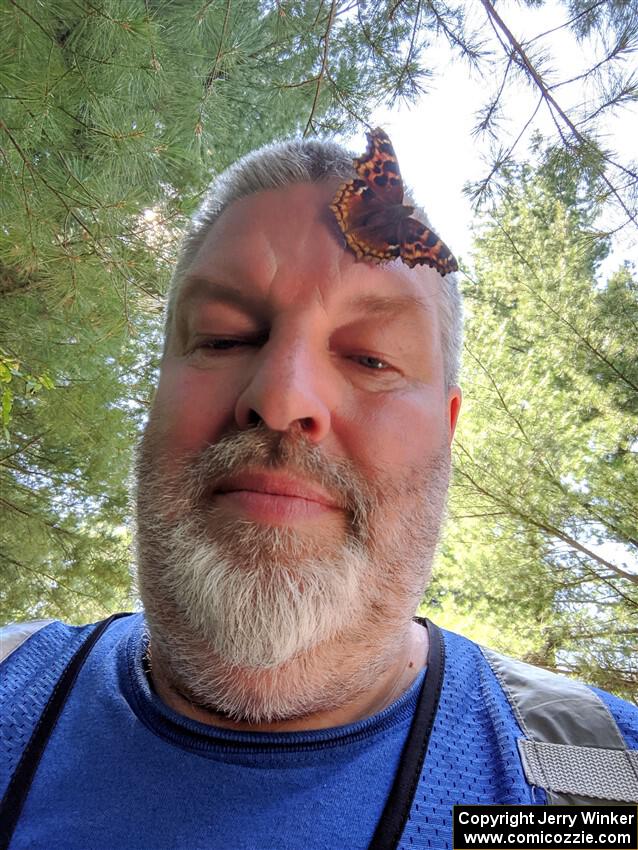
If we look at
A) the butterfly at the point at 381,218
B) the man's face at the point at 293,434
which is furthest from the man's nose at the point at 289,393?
the butterfly at the point at 381,218

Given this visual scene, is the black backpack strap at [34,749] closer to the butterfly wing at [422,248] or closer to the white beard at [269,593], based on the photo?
the white beard at [269,593]

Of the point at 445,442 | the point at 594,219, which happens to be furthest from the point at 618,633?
the point at 445,442

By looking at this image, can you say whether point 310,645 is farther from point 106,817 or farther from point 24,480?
point 24,480

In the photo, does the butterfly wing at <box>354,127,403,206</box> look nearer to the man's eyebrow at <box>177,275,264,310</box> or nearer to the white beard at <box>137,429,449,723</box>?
the man's eyebrow at <box>177,275,264,310</box>

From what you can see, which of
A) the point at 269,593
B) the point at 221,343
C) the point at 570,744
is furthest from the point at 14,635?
the point at 570,744

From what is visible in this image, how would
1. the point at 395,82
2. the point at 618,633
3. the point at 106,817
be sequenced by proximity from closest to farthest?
1. the point at 106,817
2. the point at 395,82
3. the point at 618,633
